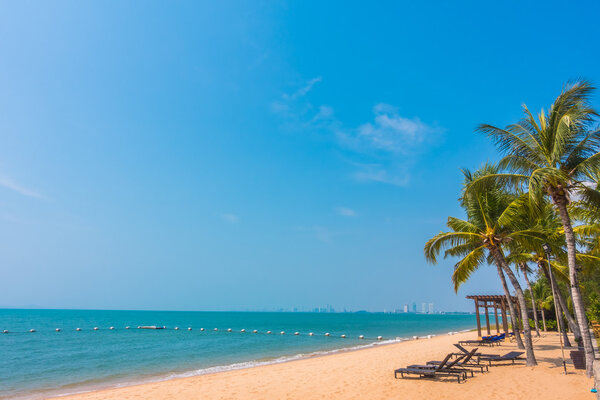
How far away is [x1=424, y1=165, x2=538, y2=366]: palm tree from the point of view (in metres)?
13.4

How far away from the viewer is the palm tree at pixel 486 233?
13.4 meters

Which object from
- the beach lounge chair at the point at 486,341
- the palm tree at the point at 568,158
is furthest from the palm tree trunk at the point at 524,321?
the beach lounge chair at the point at 486,341

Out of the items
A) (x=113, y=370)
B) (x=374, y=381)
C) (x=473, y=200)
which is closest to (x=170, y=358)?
(x=113, y=370)

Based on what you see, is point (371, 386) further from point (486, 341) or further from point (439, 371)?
point (486, 341)

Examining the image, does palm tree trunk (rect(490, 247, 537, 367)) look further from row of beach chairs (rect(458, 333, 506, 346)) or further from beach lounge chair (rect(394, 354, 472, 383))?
row of beach chairs (rect(458, 333, 506, 346))

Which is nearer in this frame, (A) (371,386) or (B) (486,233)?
(A) (371,386)

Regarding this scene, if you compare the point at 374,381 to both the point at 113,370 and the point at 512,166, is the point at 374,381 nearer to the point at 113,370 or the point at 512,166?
the point at 512,166

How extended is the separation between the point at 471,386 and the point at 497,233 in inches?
240

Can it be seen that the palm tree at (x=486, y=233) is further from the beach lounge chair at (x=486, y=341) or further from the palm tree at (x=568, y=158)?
the beach lounge chair at (x=486, y=341)

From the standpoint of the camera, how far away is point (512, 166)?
11.4 m

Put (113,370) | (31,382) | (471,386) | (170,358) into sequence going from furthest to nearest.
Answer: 1. (170,358)
2. (113,370)
3. (31,382)
4. (471,386)

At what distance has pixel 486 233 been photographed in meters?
14.0

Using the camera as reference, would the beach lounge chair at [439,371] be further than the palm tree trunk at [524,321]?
No

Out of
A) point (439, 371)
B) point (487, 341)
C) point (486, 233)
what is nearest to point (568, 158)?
A: point (486, 233)
